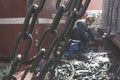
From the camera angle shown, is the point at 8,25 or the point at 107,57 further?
the point at 107,57

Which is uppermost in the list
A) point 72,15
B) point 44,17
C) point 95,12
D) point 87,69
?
point 72,15

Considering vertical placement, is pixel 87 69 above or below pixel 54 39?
below

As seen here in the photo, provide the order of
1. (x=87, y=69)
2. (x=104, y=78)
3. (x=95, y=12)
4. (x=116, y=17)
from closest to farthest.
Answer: (x=104, y=78) < (x=87, y=69) < (x=116, y=17) < (x=95, y=12)

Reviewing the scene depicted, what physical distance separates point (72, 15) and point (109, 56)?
5587 mm

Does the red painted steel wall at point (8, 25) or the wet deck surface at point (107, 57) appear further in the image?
the red painted steel wall at point (8, 25)

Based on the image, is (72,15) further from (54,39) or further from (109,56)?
(109,56)

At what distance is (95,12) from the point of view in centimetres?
1484

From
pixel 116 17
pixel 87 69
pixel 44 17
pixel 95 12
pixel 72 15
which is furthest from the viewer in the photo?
pixel 95 12

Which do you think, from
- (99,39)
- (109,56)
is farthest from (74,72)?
(99,39)

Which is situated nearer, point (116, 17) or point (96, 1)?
point (116, 17)

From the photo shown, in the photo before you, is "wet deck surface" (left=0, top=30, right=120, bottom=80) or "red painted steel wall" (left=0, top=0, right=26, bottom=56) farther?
"red painted steel wall" (left=0, top=0, right=26, bottom=56)

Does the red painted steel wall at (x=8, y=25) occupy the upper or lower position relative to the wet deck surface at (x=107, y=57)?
upper

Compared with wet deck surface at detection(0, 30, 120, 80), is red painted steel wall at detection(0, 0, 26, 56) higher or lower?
higher

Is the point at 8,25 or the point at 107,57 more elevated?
the point at 8,25
